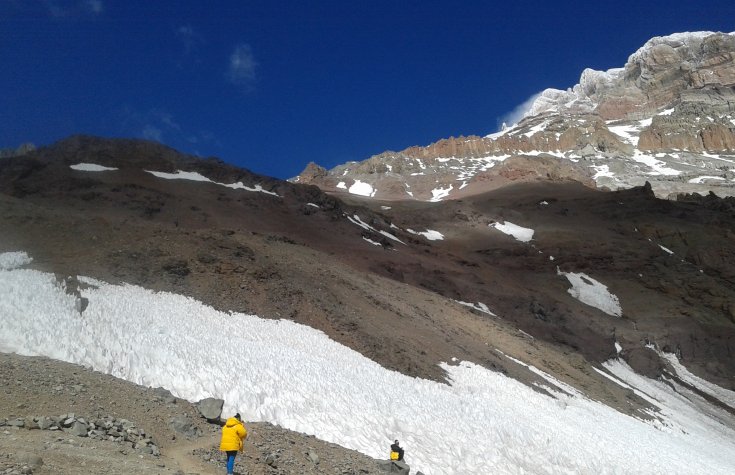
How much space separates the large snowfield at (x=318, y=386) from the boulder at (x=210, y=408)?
0.85 m

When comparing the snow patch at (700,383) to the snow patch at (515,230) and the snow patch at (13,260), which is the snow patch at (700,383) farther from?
the snow patch at (13,260)

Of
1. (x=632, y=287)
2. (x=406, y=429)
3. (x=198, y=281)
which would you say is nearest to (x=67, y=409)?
(x=406, y=429)

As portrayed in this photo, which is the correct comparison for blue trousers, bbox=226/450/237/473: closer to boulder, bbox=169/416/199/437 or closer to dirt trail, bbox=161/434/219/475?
dirt trail, bbox=161/434/219/475

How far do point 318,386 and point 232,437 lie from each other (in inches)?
269

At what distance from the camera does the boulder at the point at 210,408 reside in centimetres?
1191

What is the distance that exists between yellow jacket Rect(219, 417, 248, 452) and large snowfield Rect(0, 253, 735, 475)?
321 centimetres

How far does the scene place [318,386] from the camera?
1647 cm

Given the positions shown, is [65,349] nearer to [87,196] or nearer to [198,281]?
[198,281]

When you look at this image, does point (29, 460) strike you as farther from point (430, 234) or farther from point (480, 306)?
point (430, 234)

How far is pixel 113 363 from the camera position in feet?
43.2

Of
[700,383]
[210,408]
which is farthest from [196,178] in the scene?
[700,383]

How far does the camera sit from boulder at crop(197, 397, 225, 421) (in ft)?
39.1

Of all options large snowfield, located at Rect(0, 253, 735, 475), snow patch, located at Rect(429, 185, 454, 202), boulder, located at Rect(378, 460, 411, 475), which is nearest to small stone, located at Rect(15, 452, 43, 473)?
large snowfield, located at Rect(0, 253, 735, 475)

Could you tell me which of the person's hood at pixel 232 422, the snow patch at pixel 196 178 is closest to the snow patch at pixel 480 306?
the snow patch at pixel 196 178
